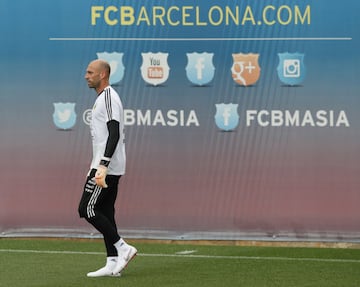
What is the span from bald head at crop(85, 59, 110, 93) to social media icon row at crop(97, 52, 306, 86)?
99.1 inches

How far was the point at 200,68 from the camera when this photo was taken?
11.9 m

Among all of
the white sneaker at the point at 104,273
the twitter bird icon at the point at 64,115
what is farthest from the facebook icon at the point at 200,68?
the white sneaker at the point at 104,273

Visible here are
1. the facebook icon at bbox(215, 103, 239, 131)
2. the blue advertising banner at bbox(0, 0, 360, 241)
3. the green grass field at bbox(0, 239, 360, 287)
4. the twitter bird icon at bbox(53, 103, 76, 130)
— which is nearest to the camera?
the green grass field at bbox(0, 239, 360, 287)

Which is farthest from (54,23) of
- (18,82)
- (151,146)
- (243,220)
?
(243,220)

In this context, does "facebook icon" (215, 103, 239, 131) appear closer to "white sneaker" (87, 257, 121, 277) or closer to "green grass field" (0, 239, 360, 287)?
"green grass field" (0, 239, 360, 287)

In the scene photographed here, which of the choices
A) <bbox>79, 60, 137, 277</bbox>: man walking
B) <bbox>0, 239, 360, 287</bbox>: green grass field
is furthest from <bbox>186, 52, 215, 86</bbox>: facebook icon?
<bbox>79, 60, 137, 277</bbox>: man walking

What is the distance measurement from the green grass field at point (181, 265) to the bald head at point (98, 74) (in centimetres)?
155

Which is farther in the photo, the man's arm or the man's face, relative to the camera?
the man's face

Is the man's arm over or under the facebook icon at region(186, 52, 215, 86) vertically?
under

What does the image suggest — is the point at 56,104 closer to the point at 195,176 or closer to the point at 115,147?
the point at 195,176

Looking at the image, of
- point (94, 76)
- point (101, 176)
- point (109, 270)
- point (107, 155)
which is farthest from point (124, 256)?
point (94, 76)

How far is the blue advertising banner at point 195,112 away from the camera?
11648mm

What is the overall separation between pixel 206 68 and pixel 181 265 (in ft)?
7.69

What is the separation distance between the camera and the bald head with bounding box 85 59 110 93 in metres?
9.47
